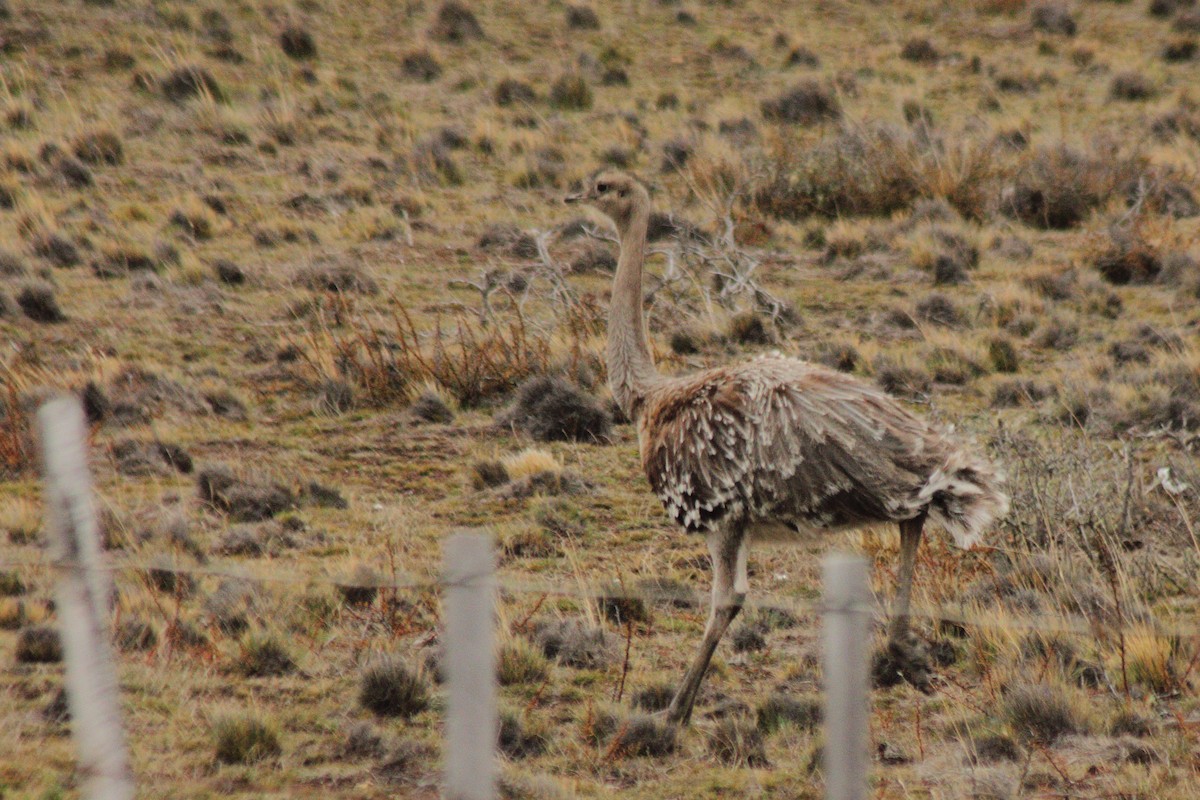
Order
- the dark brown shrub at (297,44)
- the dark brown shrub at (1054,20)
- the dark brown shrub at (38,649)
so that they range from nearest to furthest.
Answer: the dark brown shrub at (38,649) → the dark brown shrub at (297,44) → the dark brown shrub at (1054,20)

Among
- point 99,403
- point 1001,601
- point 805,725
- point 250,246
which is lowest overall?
point 805,725

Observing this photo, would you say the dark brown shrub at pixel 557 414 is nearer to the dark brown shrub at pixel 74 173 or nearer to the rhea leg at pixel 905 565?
the rhea leg at pixel 905 565

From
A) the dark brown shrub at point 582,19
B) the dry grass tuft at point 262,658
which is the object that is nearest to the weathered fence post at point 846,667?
the dry grass tuft at point 262,658

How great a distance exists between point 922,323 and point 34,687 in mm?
7703

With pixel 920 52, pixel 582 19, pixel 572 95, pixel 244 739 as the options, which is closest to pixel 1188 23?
pixel 920 52

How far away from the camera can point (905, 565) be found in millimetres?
5309

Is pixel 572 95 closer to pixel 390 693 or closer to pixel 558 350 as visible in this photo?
pixel 558 350

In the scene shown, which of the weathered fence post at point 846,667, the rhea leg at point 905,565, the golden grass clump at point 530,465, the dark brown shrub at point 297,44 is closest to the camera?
the weathered fence post at point 846,667

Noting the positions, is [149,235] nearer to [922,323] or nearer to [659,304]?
[659,304]

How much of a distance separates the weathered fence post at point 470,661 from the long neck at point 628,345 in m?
3.36

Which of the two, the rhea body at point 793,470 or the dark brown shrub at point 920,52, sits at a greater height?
the dark brown shrub at point 920,52

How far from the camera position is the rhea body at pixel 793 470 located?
516 centimetres

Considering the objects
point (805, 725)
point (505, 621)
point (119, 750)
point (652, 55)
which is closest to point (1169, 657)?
point (805, 725)

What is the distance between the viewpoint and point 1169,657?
5.58 meters
